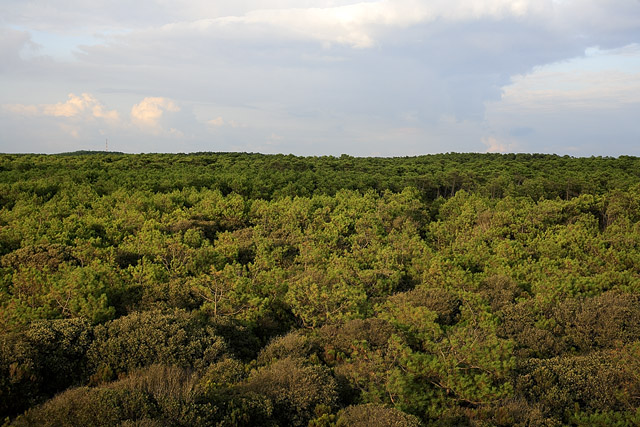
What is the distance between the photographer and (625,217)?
3866 cm

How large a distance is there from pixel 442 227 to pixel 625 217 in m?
14.8

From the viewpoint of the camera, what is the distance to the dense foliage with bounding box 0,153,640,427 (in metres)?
12.9

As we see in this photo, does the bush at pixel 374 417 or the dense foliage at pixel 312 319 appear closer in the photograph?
the bush at pixel 374 417

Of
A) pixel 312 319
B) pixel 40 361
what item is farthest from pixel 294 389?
pixel 40 361

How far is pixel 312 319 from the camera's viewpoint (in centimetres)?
1978

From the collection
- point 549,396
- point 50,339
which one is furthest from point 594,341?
point 50,339

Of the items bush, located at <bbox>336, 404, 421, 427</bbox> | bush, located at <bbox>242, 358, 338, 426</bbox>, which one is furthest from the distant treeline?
bush, located at <bbox>336, 404, 421, 427</bbox>

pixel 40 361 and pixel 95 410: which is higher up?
pixel 95 410

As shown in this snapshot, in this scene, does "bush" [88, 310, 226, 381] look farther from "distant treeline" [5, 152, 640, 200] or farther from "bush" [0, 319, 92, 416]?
"distant treeline" [5, 152, 640, 200]

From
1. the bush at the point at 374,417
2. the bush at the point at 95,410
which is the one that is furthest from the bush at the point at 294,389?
the bush at the point at 95,410

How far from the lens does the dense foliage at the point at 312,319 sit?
12.9 meters

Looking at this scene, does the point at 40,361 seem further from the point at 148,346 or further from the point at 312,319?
the point at 312,319

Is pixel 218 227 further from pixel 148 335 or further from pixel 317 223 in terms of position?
pixel 148 335

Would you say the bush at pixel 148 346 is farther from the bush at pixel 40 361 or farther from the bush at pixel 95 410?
the bush at pixel 95 410
